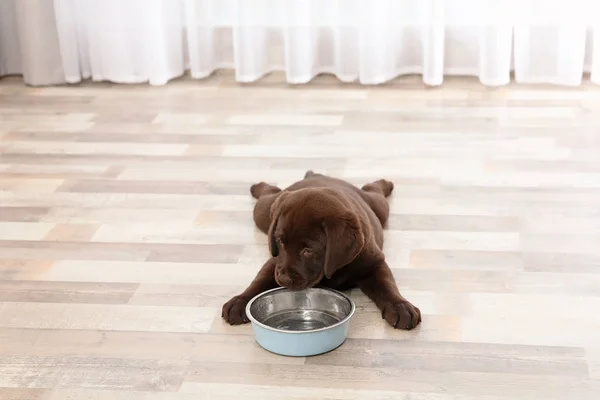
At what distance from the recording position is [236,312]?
224 centimetres

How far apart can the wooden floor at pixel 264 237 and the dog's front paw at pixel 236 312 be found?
0.09ft

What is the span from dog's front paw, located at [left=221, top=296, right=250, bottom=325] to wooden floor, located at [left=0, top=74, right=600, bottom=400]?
26mm

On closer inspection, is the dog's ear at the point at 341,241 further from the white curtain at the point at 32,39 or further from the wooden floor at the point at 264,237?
the white curtain at the point at 32,39

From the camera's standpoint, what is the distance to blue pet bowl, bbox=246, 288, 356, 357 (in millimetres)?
2061

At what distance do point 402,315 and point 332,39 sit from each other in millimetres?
2310

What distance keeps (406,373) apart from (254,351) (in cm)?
35

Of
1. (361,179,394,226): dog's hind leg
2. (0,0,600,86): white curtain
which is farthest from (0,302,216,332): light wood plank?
(0,0,600,86): white curtain

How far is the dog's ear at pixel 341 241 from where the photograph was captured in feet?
6.91

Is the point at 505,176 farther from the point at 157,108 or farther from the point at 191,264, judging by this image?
the point at 157,108

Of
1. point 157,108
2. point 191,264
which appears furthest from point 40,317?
point 157,108

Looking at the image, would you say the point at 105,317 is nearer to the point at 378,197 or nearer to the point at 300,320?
the point at 300,320

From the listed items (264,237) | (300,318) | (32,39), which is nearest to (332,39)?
(32,39)

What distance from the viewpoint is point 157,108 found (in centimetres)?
404

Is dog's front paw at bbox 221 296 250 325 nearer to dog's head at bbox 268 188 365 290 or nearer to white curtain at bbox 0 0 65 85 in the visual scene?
dog's head at bbox 268 188 365 290
